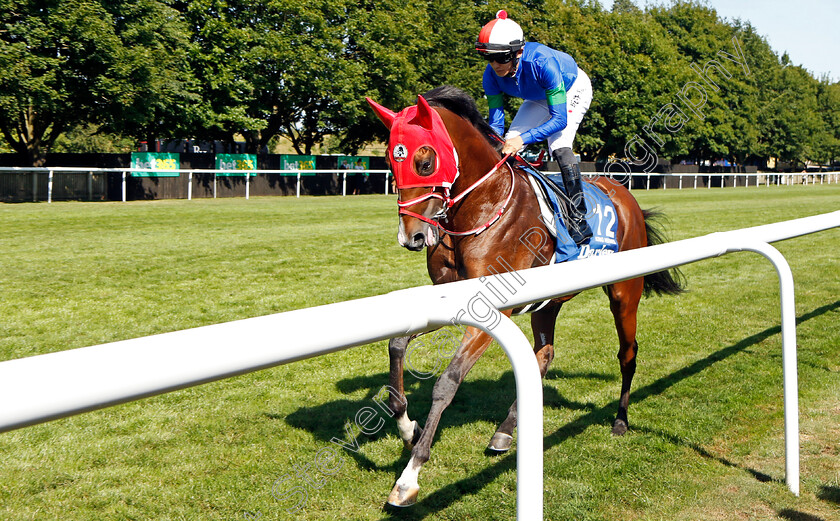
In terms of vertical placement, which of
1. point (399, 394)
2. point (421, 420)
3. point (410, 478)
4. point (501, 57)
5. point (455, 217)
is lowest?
point (421, 420)

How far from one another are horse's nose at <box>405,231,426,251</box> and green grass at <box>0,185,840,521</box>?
1044 mm

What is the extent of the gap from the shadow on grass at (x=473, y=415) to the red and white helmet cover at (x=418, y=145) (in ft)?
4.46

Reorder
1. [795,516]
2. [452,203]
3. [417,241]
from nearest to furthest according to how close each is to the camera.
Result: [795,516] → [417,241] → [452,203]

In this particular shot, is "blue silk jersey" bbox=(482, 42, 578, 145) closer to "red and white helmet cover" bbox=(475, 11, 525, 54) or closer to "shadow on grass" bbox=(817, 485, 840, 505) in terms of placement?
"red and white helmet cover" bbox=(475, 11, 525, 54)

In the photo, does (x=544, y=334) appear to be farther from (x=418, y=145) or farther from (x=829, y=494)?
(x=829, y=494)

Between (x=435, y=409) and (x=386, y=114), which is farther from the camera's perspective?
(x=386, y=114)

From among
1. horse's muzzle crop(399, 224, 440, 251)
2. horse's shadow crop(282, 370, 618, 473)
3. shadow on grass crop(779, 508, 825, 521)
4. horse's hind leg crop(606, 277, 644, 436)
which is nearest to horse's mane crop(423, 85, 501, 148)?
horse's muzzle crop(399, 224, 440, 251)

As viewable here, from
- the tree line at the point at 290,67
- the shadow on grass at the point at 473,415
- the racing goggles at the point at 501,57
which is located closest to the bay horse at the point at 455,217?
the shadow on grass at the point at 473,415

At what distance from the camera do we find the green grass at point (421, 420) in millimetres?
2881

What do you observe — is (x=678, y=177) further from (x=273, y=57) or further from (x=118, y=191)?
(x=118, y=191)

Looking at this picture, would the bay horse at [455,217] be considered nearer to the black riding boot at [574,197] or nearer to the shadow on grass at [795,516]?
the black riding boot at [574,197]

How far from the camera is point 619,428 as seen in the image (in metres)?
3.79

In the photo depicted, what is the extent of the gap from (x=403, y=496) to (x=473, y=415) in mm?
1260

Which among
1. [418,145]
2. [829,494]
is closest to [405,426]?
[418,145]
